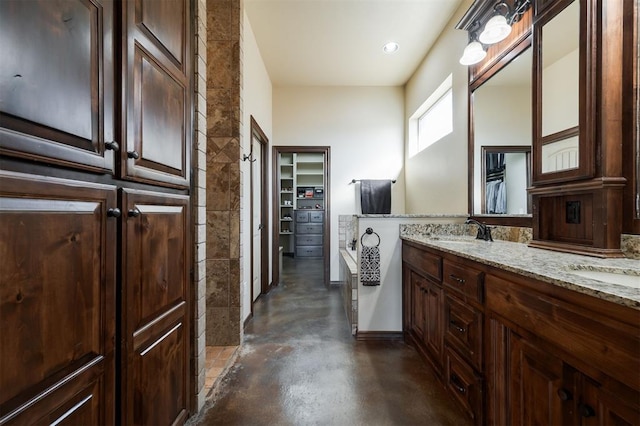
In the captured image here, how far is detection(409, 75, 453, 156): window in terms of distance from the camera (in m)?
2.95

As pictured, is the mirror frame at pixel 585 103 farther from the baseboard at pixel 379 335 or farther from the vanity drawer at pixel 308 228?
the vanity drawer at pixel 308 228

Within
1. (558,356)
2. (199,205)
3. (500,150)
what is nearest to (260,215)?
(199,205)

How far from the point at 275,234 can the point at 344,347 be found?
210 centimetres

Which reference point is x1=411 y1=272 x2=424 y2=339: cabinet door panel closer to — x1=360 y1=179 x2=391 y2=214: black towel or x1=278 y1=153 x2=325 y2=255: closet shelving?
x1=360 y1=179 x2=391 y2=214: black towel

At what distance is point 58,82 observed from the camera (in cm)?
67

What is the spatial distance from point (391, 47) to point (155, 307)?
346cm

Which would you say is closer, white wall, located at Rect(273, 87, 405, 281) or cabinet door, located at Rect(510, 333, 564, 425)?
cabinet door, located at Rect(510, 333, 564, 425)

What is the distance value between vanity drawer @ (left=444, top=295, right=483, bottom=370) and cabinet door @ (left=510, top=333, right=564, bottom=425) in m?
0.23

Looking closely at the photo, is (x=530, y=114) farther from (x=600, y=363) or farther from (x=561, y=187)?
(x=600, y=363)

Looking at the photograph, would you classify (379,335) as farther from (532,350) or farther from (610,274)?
(610,274)

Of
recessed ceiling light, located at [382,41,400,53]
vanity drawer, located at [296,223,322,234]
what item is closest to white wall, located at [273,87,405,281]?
recessed ceiling light, located at [382,41,400,53]

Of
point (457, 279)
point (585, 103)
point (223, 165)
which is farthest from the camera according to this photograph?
point (223, 165)

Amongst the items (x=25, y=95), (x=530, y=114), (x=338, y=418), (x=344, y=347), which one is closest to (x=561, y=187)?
(x=530, y=114)

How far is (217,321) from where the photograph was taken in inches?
91.1
